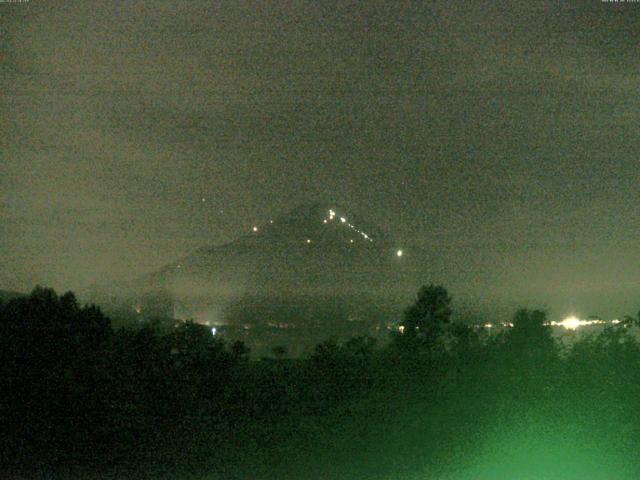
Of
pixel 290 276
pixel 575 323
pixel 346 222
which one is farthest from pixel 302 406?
pixel 346 222

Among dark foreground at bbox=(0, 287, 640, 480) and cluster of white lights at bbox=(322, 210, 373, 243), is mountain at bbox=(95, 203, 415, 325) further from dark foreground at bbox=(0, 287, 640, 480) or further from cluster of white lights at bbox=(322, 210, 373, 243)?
dark foreground at bbox=(0, 287, 640, 480)

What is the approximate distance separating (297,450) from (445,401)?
237 cm

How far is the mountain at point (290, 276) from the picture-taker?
3422cm

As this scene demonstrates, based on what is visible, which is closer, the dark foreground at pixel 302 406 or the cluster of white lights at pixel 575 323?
the dark foreground at pixel 302 406

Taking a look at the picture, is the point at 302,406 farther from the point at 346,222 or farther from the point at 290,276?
the point at 346,222

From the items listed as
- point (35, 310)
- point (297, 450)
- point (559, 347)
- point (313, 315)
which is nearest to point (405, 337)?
point (559, 347)

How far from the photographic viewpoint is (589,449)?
8039 millimetres

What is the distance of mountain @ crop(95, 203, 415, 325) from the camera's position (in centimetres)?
3422

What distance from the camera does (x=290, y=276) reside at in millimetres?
47344

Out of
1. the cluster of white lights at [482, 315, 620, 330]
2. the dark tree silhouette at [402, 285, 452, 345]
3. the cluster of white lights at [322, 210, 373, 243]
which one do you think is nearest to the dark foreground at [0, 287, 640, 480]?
the cluster of white lights at [482, 315, 620, 330]

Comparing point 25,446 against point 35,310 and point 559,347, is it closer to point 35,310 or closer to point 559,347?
point 35,310

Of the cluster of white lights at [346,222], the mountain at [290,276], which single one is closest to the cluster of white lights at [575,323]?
the mountain at [290,276]

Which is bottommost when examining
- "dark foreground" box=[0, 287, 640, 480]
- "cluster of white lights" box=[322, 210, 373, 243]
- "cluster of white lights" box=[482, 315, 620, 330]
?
"dark foreground" box=[0, 287, 640, 480]

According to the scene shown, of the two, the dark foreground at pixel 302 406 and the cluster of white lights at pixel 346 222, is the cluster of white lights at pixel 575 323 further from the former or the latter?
the cluster of white lights at pixel 346 222
